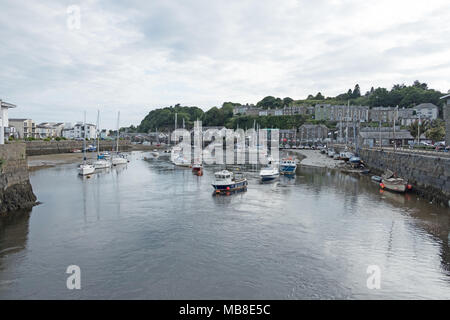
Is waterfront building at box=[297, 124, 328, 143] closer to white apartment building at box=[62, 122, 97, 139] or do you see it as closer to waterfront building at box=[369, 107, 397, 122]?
waterfront building at box=[369, 107, 397, 122]

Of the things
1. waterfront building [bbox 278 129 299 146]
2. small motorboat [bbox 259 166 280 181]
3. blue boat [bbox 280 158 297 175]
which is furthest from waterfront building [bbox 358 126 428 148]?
waterfront building [bbox 278 129 299 146]

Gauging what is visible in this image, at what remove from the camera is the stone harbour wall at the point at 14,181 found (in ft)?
79.1

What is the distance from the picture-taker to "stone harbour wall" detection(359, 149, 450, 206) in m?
28.8

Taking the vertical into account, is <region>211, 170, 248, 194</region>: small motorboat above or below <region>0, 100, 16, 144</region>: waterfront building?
below

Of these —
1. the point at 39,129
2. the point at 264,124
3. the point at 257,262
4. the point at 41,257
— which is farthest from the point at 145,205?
the point at 264,124

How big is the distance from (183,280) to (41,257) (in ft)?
26.6

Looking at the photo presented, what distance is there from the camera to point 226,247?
60.7ft

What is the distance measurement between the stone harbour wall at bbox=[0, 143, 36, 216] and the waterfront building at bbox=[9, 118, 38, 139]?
81174 mm

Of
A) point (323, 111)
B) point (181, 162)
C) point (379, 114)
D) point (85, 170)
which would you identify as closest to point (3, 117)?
point (85, 170)

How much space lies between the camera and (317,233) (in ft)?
69.6

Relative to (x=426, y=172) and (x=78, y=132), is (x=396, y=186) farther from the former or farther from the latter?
(x=78, y=132)

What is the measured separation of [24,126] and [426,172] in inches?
4288
